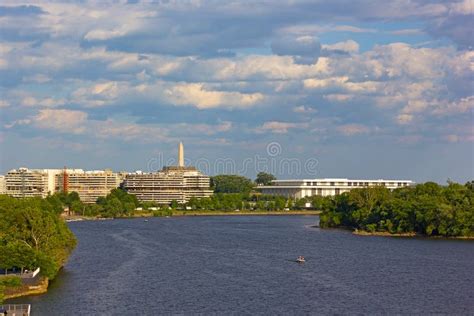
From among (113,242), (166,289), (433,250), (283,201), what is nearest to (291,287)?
(166,289)

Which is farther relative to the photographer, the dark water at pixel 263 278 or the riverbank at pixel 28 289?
the riverbank at pixel 28 289

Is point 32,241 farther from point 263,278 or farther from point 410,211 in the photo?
point 410,211

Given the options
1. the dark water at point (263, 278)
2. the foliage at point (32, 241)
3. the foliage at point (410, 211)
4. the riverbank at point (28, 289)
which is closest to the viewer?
the dark water at point (263, 278)

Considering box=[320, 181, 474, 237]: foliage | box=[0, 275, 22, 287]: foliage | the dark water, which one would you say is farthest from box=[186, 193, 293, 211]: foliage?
box=[0, 275, 22, 287]: foliage

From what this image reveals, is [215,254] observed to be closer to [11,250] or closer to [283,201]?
[11,250]

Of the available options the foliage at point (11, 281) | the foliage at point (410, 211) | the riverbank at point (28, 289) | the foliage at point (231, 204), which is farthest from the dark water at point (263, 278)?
the foliage at point (231, 204)

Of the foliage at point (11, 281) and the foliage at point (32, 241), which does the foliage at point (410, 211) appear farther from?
the foliage at point (11, 281)
